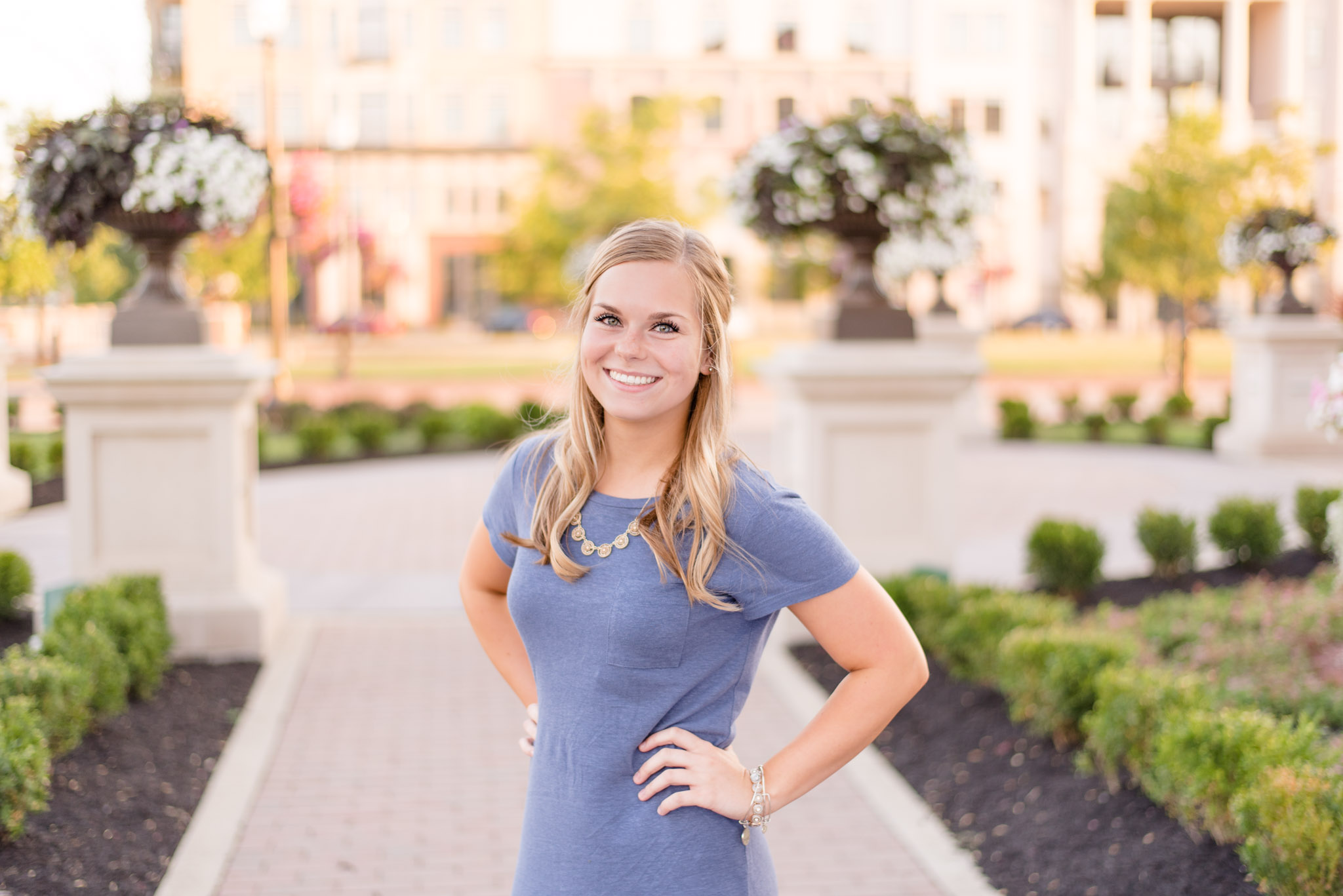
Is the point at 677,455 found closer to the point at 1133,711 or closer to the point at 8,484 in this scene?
the point at 1133,711

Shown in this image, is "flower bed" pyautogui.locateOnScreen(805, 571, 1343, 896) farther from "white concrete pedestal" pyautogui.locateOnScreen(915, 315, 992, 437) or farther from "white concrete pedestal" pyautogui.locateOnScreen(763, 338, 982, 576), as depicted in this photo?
"white concrete pedestal" pyautogui.locateOnScreen(915, 315, 992, 437)

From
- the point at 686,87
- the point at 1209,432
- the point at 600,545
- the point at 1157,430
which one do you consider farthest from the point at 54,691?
the point at 686,87

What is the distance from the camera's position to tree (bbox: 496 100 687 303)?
120 feet

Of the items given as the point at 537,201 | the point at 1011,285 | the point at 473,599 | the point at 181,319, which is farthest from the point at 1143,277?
the point at 1011,285

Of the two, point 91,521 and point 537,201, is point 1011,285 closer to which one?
point 537,201

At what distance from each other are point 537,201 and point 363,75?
2204cm

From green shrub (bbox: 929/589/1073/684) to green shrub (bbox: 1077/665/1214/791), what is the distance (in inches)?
40.7

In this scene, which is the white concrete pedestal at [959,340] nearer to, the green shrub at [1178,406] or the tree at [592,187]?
the green shrub at [1178,406]

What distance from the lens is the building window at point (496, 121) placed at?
56.6 metres

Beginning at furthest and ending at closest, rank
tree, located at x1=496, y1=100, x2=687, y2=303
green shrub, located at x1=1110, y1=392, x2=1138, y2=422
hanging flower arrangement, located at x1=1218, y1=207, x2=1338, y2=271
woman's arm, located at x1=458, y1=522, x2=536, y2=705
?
tree, located at x1=496, y1=100, x2=687, y2=303 < green shrub, located at x1=1110, y1=392, x2=1138, y2=422 < hanging flower arrangement, located at x1=1218, y1=207, x2=1338, y2=271 < woman's arm, located at x1=458, y1=522, x2=536, y2=705

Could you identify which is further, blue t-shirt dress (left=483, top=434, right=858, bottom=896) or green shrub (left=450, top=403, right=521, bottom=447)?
green shrub (left=450, top=403, right=521, bottom=447)

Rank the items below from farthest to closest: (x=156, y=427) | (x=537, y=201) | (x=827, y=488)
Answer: (x=537, y=201)
(x=827, y=488)
(x=156, y=427)

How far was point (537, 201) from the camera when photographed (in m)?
38.2

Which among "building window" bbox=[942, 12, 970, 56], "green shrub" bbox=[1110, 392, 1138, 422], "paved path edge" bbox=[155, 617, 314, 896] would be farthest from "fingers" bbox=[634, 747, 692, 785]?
"building window" bbox=[942, 12, 970, 56]
